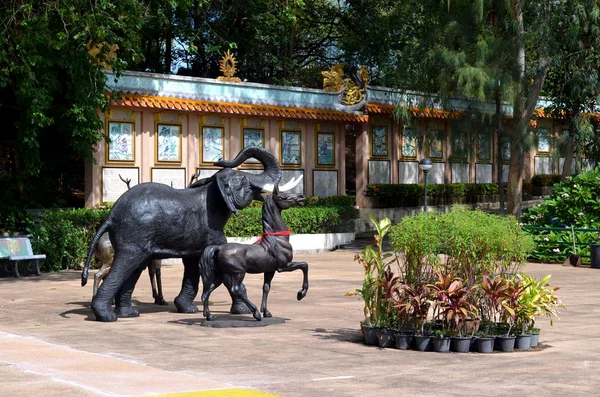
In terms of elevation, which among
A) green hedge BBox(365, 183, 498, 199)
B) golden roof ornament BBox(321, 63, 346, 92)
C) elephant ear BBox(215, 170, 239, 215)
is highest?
golden roof ornament BBox(321, 63, 346, 92)

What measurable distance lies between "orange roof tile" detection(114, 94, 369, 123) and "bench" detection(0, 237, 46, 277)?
14.5ft

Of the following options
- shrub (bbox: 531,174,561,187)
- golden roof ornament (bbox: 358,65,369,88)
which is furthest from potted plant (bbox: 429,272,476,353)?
shrub (bbox: 531,174,561,187)

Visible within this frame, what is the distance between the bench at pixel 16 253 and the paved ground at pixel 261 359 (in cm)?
541

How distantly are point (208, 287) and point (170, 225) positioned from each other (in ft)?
4.35

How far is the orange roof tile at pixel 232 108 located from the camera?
2627 centimetres

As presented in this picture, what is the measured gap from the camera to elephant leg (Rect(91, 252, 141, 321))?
46.1 feet

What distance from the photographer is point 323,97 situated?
31.5 m

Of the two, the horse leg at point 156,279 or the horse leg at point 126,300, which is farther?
the horse leg at point 156,279

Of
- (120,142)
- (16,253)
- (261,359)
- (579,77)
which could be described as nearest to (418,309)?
(261,359)

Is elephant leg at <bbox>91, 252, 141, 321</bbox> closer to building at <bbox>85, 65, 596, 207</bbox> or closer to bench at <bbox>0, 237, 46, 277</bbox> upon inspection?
bench at <bbox>0, 237, 46, 277</bbox>

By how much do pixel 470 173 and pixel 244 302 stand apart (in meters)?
26.0

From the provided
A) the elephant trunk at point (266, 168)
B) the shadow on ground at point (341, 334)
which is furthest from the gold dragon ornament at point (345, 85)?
the shadow on ground at point (341, 334)

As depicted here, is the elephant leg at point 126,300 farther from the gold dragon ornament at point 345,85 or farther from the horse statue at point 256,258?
the gold dragon ornament at point 345,85

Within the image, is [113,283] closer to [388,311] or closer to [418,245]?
[388,311]
